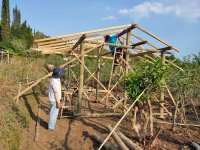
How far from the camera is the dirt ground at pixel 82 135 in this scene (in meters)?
7.36

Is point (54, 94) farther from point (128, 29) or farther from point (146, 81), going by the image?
point (128, 29)

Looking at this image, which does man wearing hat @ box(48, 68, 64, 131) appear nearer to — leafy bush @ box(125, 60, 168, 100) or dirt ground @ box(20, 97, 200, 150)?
dirt ground @ box(20, 97, 200, 150)

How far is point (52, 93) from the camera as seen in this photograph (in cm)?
820

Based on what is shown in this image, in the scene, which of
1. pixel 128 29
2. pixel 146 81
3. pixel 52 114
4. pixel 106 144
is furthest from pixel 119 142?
pixel 128 29

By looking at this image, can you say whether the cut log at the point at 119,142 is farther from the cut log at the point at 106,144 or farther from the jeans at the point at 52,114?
the jeans at the point at 52,114

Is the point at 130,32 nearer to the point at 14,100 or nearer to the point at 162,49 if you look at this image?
the point at 162,49

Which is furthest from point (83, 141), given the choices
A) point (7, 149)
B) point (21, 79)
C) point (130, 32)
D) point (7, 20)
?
point (7, 20)

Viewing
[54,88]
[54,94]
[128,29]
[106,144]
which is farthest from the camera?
[128,29]

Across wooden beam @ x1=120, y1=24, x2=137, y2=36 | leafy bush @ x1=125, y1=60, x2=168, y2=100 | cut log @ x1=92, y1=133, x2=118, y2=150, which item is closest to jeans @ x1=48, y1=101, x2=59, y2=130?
cut log @ x1=92, y1=133, x2=118, y2=150

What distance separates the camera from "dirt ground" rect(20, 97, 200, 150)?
7.36m

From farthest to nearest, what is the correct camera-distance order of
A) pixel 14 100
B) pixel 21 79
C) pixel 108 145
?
1. pixel 21 79
2. pixel 14 100
3. pixel 108 145

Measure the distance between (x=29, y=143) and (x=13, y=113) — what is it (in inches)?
53.0

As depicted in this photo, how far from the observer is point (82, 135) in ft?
26.5

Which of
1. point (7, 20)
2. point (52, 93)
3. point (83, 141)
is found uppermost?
point (7, 20)
